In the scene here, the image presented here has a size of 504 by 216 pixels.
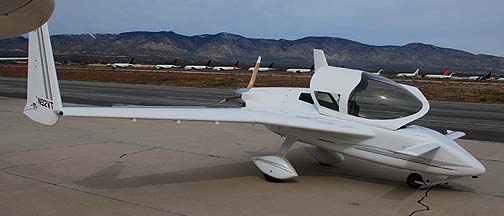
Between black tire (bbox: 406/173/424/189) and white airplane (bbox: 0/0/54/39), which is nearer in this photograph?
white airplane (bbox: 0/0/54/39)

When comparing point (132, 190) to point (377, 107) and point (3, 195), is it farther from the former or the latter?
point (377, 107)

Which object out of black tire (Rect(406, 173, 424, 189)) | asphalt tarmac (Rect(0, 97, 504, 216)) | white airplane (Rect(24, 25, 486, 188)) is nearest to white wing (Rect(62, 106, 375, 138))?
white airplane (Rect(24, 25, 486, 188))

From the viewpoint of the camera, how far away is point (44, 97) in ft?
21.8

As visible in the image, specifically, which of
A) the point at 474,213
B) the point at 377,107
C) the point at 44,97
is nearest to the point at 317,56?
the point at 377,107

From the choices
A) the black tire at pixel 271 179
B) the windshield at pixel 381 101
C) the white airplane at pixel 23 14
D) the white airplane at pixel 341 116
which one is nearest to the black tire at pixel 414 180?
the white airplane at pixel 341 116

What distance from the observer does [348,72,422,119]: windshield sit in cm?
763

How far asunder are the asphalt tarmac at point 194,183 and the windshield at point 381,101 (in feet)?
4.16

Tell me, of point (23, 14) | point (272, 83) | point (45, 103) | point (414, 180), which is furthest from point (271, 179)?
point (272, 83)

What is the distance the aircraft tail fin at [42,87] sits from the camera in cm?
662

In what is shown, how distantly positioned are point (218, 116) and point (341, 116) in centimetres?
207

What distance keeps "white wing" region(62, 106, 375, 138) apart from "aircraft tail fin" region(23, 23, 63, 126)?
388mm

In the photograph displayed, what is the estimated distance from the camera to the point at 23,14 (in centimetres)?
302

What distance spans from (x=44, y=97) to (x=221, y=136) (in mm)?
7039

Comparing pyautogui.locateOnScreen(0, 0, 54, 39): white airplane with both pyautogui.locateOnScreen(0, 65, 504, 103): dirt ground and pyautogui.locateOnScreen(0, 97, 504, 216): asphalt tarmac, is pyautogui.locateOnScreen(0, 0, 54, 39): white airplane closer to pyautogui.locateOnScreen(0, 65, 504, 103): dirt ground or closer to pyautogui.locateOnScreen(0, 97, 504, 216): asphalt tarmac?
pyautogui.locateOnScreen(0, 97, 504, 216): asphalt tarmac
